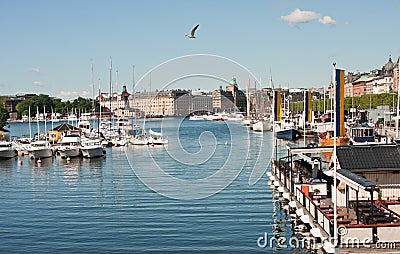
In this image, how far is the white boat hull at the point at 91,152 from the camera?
2170 inches

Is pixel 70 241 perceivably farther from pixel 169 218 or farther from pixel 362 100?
pixel 362 100

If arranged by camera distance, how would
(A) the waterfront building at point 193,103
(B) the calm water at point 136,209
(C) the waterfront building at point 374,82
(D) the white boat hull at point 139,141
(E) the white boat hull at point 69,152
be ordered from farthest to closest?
(C) the waterfront building at point 374,82 < (A) the waterfront building at point 193,103 < (D) the white boat hull at point 139,141 < (E) the white boat hull at point 69,152 < (B) the calm water at point 136,209

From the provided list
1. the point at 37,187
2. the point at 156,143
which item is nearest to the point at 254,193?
the point at 37,187

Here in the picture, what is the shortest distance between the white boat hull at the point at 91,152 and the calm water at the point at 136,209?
17.7 feet

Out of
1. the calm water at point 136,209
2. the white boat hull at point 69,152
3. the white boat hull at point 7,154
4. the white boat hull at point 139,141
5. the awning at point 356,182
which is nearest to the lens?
the awning at point 356,182

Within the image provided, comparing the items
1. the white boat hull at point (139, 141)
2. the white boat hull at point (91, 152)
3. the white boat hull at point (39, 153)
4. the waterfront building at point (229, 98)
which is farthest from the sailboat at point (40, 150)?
the waterfront building at point (229, 98)

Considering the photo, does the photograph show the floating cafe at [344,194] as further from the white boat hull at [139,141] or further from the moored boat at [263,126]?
the moored boat at [263,126]

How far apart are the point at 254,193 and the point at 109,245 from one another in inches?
474

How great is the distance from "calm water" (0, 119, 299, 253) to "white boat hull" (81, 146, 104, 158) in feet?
17.7

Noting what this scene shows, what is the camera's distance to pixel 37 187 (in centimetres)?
3694

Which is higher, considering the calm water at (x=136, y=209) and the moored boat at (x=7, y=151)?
the moored boat at (x=7, y=151)

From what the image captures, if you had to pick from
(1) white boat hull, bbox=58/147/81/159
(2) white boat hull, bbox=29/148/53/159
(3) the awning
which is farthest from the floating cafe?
(2) white boat hull, bbox=29/148/53/159

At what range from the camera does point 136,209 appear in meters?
28.2

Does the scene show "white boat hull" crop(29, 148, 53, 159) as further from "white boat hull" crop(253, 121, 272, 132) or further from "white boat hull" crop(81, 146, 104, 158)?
"white boat hull" crop(253, 121, 272, 132)
